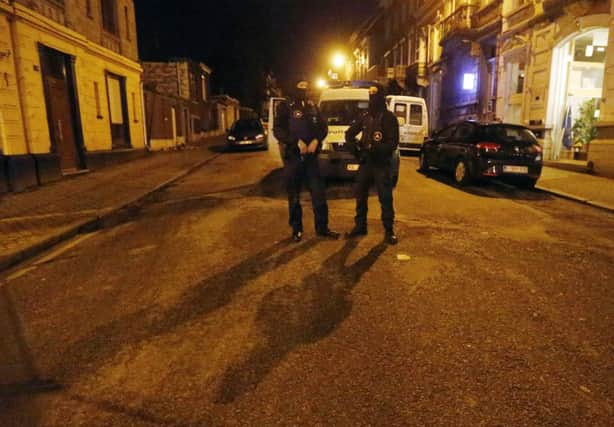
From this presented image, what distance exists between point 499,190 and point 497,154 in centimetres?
86

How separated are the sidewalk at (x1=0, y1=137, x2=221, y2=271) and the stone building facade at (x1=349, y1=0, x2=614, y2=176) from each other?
12.5 meters

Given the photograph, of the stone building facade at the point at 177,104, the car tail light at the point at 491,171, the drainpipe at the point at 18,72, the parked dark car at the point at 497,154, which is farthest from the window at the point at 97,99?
the car tail light at the point at 491,171

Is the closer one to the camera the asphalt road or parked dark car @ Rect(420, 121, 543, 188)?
the asphalt road

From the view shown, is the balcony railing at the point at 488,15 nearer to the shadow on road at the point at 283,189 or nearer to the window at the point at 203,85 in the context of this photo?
the shadow on road at the point at 283,189

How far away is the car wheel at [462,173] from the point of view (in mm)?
10031

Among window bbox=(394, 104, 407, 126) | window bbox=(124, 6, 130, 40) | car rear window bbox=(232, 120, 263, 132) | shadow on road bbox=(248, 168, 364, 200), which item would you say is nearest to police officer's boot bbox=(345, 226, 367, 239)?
shadow on road bbox=(248, 168, 364, 200)

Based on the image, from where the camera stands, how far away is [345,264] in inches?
188

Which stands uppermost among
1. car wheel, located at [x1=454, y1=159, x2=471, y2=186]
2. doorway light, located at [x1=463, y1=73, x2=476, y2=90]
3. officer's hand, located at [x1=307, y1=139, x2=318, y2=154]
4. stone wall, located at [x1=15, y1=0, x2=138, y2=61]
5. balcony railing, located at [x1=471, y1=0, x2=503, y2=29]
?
balcony railing, located at [x1=471, y1=0, x2=503, y2=29]

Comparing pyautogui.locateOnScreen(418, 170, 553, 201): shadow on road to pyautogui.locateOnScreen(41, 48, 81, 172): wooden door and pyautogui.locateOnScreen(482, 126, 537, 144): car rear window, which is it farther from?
pyautogui.locateOnScreen(41, 48, 81, 172): wooden door

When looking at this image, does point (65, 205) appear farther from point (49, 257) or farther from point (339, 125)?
point (339, 125)

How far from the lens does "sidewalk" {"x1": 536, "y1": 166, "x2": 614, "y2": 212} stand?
8.49 m

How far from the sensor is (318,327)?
11.0ft

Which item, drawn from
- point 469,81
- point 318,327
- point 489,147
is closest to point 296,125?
point 318,327

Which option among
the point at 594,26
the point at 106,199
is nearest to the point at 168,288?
the point at 106,199
